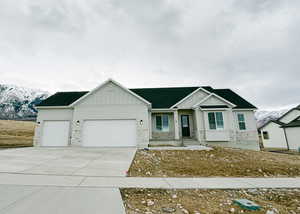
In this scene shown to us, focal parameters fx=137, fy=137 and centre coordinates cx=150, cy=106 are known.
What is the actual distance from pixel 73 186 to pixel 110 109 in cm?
920

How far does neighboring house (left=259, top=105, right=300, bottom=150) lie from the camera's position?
18469 mm

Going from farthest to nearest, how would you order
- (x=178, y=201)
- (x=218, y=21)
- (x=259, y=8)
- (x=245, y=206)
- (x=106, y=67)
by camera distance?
(x=106, y=67), (x=218, y=21), (x=259, y=8), (x=178, y=201), (x=245, y=206)

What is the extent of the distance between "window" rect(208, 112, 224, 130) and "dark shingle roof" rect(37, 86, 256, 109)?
296 cm

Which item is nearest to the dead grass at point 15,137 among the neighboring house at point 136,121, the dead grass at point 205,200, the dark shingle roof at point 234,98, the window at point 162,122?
the neighboring house at point 136,121

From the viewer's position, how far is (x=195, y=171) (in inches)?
228

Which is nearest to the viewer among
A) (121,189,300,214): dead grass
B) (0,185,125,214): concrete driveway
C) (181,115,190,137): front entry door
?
(0,185,125,214): concrete driveway

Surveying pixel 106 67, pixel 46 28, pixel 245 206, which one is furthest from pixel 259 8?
pixel 46 28

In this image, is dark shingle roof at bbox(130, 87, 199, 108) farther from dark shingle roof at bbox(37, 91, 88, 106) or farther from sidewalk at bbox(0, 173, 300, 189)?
sidewalk at bbox(0, 173, 300, 189)

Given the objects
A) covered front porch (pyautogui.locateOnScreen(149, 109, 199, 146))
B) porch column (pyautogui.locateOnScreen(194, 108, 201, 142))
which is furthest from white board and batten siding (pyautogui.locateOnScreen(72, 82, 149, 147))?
porch column (pyautogui.locateOnScreen(194, 108, 201, 142))

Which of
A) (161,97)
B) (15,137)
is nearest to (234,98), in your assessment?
(161,97)

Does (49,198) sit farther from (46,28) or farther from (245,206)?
(46,28)

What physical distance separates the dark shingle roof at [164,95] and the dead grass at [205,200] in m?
11.5

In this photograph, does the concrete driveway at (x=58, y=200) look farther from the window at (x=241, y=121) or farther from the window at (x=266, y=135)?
the window at (x=266, y=135)

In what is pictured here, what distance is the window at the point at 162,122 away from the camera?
583 inches
